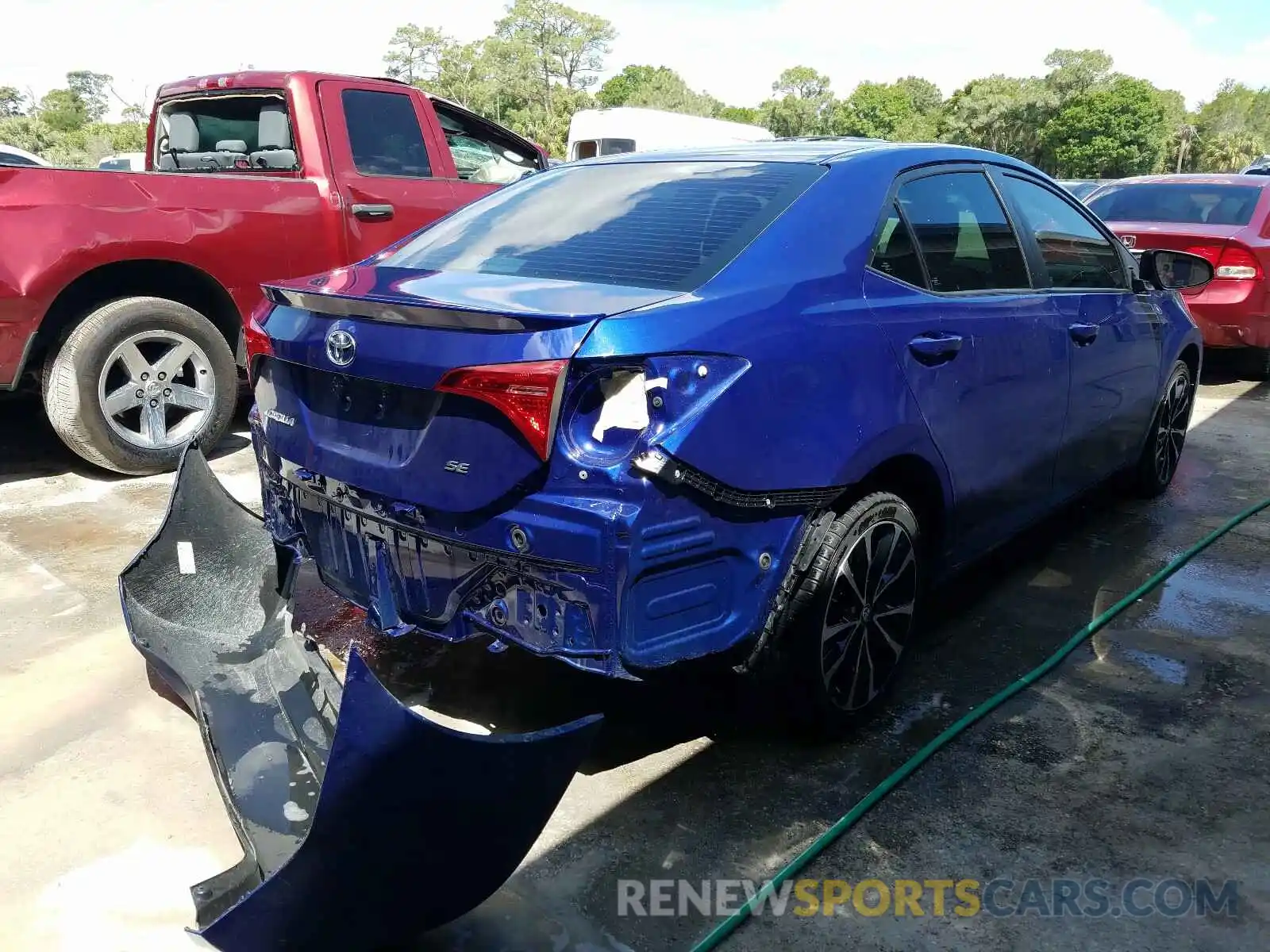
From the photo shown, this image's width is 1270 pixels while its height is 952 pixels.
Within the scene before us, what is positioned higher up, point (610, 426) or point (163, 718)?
point (610, 426)

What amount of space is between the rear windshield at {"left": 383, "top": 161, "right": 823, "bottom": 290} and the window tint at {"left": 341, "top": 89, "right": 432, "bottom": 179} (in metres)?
2.62

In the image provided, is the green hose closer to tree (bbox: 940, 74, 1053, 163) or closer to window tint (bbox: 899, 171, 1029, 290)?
window tint (bbox: 899, 171, 1029, 290)

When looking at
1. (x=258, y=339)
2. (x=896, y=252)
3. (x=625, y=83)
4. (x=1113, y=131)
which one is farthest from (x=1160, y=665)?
(x=625, y=83)

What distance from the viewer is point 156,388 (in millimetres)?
5109

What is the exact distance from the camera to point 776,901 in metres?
2.29

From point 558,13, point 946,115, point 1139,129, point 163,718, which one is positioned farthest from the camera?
point 558,13

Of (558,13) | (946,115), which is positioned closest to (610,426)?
(946,115)

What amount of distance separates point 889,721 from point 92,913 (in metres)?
2.09

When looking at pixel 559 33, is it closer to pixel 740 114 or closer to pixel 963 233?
pixel 740 114

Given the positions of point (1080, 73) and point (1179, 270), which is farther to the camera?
point (1080, 73)

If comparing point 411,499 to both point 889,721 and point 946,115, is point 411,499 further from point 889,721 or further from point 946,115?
point 946,115

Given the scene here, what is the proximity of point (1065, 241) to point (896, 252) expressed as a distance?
1.36 m

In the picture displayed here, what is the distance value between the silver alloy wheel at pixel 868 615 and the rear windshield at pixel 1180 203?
674 cm

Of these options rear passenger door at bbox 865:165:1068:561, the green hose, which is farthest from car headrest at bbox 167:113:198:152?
the green hose
